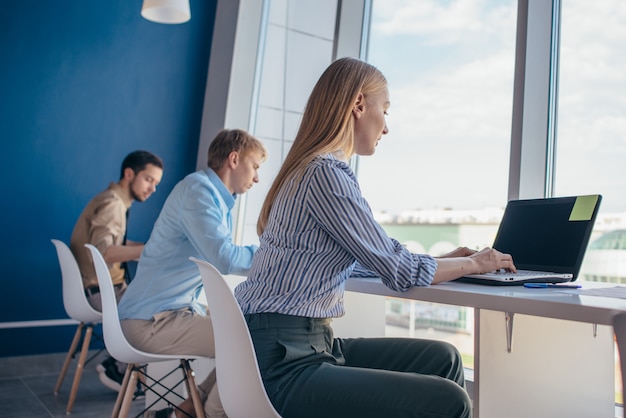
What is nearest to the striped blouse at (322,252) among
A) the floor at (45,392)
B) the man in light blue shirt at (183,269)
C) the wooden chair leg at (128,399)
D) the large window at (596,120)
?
the man in light blue shirt at (183,269)

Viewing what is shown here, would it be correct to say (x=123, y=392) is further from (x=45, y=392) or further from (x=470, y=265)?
(x=470, y=265)

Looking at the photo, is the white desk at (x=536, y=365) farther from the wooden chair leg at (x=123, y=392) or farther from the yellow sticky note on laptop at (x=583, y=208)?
the wooden chair leg at (x=123, y=392)

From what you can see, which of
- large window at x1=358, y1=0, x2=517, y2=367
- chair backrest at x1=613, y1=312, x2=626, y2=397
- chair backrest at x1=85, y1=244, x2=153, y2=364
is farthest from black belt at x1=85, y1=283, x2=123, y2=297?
chair backrest at x1=613, y1=312, x2=626, y2=397

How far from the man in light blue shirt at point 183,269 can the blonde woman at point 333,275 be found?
24.8 inches

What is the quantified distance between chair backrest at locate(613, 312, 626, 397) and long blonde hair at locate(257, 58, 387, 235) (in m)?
0.76

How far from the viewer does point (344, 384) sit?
1.33 m

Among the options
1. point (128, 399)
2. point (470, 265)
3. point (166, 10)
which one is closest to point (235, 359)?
point (470, 265)

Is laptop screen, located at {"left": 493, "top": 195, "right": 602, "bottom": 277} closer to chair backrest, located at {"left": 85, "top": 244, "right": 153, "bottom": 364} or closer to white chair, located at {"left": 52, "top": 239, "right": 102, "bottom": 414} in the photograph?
chair backrest, located at {"left": 85, "top": 244, "right": 153, "bottom": 364}

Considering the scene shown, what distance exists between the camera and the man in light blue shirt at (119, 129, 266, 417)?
7.45 ft

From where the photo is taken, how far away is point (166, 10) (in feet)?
12.1

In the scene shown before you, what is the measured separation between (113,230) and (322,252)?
224 centimetres

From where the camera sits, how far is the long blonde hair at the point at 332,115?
1629 millimetres

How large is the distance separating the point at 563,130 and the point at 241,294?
5.10 ft

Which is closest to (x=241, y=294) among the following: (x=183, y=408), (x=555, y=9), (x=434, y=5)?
(x=183, y=408)
